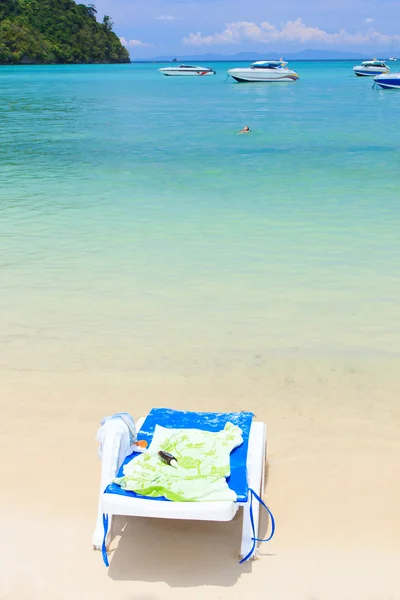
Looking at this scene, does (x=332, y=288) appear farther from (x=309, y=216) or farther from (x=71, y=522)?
(x=71, y=522)

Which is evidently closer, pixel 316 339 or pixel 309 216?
pixel 316 339

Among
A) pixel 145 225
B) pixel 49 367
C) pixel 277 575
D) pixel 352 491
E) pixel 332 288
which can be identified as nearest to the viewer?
pixel 277 575

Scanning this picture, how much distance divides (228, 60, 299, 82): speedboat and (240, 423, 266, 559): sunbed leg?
56.8 m

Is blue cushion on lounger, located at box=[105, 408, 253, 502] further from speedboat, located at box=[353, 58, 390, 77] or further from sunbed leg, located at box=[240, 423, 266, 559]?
speedboat, located at box=[353, 58, 390, 77]

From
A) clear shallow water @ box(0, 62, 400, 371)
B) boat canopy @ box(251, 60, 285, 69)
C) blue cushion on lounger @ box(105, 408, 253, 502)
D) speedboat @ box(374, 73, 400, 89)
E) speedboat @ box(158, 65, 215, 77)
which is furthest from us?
speedboat @ box(158, 65, 215, 77)

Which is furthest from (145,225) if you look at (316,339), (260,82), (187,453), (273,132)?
(260,82)

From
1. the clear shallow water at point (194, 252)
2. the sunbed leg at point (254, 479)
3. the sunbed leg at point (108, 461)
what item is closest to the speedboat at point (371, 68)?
the clear shallow water at point (194, 252)

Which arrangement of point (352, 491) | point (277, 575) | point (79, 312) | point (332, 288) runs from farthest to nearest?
point (332, 288) < point (79, 312) < point (352, 491) < point (277, 575)

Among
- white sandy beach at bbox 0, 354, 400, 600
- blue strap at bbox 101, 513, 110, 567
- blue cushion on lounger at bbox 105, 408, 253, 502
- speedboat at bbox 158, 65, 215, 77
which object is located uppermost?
blue cushion on lounger at bbox 105, 408, 253, 502

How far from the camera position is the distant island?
4414 inches

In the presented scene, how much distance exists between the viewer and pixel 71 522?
3.73 m

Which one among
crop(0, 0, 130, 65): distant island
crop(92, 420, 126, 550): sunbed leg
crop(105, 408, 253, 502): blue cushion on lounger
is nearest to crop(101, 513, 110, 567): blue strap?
crop(92, 420, 126, 550): sunbed leg

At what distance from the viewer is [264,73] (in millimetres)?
57469

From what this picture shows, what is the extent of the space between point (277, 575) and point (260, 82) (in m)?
61.8
